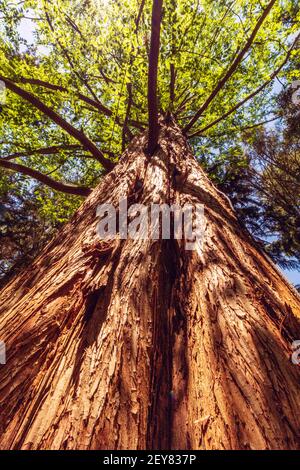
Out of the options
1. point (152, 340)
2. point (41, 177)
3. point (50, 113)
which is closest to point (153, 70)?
point (50, 113)

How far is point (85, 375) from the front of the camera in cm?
90

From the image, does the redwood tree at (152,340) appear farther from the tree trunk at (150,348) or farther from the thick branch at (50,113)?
the thick branch at (50,113)

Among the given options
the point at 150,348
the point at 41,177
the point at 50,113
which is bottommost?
the point at 150,348

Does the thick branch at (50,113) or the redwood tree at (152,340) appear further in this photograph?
the thick branch at (50,113)

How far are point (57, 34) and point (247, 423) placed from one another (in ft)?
16.1

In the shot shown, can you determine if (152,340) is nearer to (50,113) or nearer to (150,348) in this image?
(150,348)

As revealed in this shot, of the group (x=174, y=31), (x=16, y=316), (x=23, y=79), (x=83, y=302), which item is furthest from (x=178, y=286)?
(x=23, y=79)

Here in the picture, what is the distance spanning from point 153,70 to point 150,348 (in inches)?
86.8

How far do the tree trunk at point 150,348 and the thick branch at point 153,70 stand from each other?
58.8 inches

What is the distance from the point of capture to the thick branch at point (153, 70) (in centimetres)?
180

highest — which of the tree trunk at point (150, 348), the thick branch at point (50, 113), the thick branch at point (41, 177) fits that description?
the thick branch at point (50, 113)

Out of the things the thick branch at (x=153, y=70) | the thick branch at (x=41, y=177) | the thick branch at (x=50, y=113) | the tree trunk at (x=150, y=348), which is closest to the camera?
the tree trunk at (x=150, y=348)

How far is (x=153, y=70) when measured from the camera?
2.22 m

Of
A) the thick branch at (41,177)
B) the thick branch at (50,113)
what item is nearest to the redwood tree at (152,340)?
the thick branch at (50,113)
